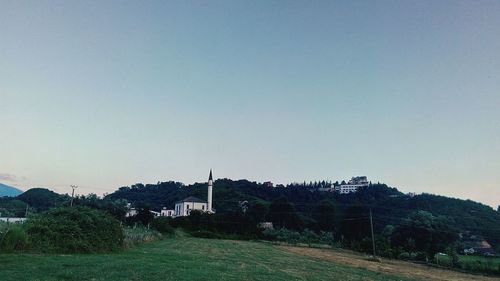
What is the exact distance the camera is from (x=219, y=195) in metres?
129

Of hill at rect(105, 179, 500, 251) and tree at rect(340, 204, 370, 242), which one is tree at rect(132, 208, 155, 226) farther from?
tree at rect(340, 204, 370, 242)

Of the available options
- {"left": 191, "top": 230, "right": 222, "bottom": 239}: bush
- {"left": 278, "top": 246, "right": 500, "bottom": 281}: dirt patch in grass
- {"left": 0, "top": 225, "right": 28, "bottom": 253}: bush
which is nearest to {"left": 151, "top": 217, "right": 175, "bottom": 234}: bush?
{"left": 191, "top": 230, "right": 222, "bottom": 239}: bush

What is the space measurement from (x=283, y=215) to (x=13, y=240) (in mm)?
75799

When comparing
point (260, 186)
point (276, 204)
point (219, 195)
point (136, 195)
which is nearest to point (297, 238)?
point (276, 204)

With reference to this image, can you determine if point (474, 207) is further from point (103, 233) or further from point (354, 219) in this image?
point (103, 233)

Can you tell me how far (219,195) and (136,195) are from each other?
53.8m

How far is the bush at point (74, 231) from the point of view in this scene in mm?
22172

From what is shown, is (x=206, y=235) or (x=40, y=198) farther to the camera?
(x=40, y=198)

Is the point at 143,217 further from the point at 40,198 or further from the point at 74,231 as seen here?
the point at 40,198

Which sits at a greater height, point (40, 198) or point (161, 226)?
point (40, 198)

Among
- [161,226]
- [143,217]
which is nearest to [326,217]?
[143,217]

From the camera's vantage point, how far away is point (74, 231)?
2350 centimetres

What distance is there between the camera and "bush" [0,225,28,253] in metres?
19.4

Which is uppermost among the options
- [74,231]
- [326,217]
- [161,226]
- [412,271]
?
[326,217]
